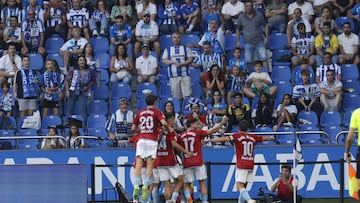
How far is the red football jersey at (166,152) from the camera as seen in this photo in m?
22.6

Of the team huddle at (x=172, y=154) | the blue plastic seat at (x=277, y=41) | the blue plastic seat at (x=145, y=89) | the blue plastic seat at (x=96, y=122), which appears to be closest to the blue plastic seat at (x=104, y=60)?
the blue plastic seat at (x=145, y=89)

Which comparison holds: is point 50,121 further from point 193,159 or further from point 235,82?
point 193,159

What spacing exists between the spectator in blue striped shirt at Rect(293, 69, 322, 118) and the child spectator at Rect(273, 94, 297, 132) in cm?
34

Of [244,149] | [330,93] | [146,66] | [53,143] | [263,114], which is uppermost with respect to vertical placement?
[146,66]

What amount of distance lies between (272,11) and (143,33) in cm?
318

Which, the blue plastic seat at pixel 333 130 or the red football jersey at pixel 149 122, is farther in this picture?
the blue plastic seat at pixel 333 130

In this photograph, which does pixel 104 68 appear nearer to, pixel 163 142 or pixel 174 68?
pixel 174 68

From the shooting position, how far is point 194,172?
74.8 ft

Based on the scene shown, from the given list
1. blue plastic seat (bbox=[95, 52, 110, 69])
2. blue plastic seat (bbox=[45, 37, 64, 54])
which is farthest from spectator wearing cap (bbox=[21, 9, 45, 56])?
blue plastic seat (bbox=[95, 52, 110, 69])

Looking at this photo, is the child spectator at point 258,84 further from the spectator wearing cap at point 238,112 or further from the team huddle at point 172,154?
the team huddle at point 172,154

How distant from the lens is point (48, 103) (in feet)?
91.0

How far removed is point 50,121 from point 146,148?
5850 millimetres

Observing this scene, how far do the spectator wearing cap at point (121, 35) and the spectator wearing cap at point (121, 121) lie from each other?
258 cm

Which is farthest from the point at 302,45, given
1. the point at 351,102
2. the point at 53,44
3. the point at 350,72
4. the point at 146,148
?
the point at 146,148
